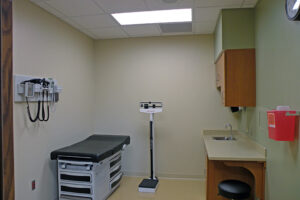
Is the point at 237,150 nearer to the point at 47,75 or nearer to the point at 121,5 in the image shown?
the point at 121,5

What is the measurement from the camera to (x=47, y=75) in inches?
114

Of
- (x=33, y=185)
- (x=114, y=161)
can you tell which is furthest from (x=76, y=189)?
(x=114, y=161)

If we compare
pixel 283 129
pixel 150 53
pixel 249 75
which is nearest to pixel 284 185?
pixel 283 129

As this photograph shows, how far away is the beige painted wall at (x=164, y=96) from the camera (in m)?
3.89

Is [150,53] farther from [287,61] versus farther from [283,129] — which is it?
[283,129]

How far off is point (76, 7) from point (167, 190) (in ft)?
9.68

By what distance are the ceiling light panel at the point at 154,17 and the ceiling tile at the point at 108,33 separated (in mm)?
351

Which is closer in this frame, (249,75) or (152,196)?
Result: (249,75)

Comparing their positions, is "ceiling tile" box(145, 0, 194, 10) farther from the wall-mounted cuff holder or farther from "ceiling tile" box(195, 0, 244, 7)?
the wall-mounted cuff holder

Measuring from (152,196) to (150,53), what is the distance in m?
2.42

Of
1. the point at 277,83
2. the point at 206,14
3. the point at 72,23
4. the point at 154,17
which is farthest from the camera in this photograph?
the point at 72,23

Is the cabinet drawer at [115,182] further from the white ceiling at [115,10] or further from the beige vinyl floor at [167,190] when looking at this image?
the white ceiling at [115,10]

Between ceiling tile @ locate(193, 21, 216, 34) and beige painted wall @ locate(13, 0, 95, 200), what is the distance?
1929 mm

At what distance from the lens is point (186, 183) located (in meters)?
3.77
